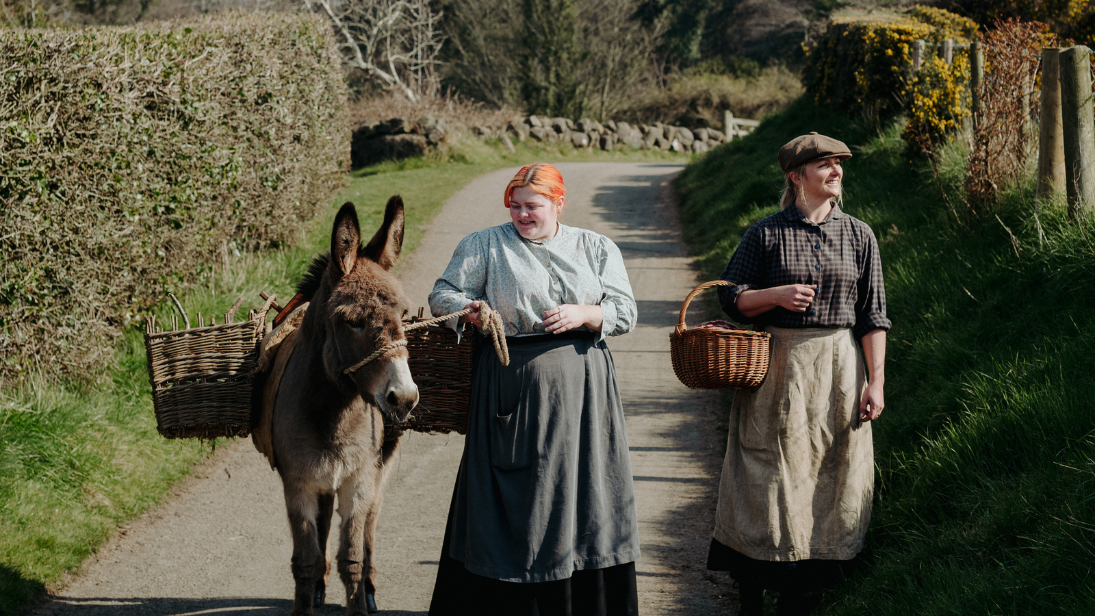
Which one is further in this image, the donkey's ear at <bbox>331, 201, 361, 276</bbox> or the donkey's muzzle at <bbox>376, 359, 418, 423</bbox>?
the donkey's ear at <bbox>331, 201, 361, 276</bbox>

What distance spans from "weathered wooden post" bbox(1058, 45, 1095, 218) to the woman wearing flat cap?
2.62m

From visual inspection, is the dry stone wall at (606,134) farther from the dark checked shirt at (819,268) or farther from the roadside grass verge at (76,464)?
the dark checked shirt at (819,268)

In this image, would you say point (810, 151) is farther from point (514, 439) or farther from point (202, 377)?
point (202, 377)

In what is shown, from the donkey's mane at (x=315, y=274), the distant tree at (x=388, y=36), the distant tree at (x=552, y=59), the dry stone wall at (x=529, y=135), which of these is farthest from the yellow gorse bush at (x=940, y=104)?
the distant tree at (x=388, y=36)

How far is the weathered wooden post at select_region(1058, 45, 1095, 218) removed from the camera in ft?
17.1

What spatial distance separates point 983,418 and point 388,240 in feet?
9.80

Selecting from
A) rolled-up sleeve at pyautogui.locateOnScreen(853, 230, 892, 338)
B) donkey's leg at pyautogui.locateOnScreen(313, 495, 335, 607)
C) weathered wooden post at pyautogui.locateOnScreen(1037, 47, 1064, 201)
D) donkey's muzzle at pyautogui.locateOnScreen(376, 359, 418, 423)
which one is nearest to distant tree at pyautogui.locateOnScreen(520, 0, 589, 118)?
weathered wooden post at pyautogui.locateOnScreen(1037, 47, 1064, 201)

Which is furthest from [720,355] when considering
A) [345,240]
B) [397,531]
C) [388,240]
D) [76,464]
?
[76,464]

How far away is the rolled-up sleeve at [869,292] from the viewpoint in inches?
140

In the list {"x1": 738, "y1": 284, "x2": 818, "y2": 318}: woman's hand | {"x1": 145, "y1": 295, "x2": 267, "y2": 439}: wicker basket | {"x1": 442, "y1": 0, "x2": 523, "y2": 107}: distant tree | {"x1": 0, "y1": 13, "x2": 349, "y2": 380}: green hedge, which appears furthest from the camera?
{"x1": 442, "y1": 0, "x2": 523, "y2": 107}: distant tree

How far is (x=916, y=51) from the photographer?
10.5m

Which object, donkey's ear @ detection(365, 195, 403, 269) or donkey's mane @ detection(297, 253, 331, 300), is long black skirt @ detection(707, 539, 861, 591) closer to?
donkey's ear @ detection(365, 195, 403, 269)

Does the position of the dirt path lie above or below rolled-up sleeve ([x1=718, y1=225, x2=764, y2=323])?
below

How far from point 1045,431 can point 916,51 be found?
26.3ft
